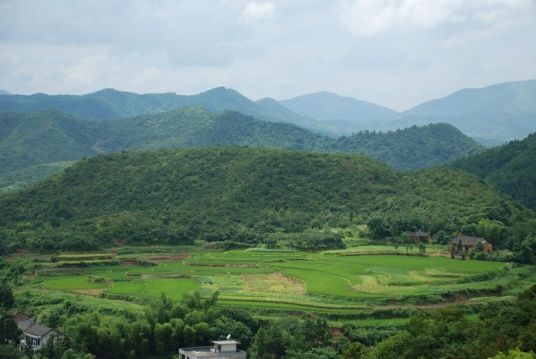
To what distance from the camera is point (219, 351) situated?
35.6 m

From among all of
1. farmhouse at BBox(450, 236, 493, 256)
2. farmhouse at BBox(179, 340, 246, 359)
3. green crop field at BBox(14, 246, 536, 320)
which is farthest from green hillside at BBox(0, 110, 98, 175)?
farmhouse at BBox(179, 340, 246, 359)

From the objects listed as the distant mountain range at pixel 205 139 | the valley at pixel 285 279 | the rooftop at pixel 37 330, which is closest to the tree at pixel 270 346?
the valley at pixel 285 279

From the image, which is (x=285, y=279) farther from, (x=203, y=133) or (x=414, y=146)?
(x=203, y=133)

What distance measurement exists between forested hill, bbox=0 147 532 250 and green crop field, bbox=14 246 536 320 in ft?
17.8

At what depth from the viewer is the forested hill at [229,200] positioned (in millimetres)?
66500

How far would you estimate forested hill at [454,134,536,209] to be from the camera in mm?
88062

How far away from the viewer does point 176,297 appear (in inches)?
1780

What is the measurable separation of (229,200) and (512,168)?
38619mm

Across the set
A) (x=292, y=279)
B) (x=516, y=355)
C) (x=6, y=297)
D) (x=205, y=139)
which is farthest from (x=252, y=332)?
(x=205, y=139)

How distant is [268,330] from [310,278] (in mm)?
14360

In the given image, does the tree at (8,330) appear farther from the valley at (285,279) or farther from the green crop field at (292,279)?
the green crop field at (292,279)

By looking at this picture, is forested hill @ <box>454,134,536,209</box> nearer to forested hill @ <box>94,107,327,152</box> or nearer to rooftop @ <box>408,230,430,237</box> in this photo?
rooftop @ <box>408,230,430,237</box>

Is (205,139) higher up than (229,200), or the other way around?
(205,139)

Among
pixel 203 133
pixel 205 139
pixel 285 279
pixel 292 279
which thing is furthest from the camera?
pixel 203 133
